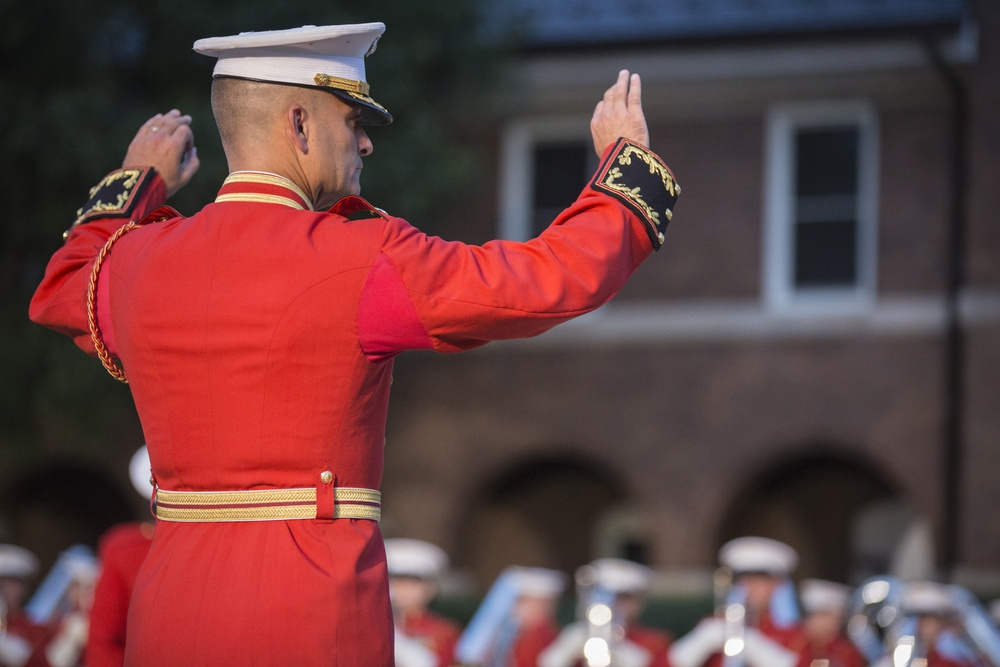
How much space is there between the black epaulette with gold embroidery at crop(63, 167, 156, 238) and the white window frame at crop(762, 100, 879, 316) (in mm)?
13369

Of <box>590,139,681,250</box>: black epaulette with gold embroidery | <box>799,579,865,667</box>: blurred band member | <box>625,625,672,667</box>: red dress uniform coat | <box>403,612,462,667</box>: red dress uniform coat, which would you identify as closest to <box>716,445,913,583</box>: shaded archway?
<box>799,579,865,667</box>: blurred band member

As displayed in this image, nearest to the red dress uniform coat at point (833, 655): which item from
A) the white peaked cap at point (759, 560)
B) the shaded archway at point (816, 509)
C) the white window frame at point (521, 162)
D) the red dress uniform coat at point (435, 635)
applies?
the white peaked cap at point (759, 560)

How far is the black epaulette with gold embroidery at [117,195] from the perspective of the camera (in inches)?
133

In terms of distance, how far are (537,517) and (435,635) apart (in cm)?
849

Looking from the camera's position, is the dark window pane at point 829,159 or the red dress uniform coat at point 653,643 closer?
the red dress uniform coat at point 653,643

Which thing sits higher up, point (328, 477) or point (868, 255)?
point (328, 477)

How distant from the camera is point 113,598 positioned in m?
5.81

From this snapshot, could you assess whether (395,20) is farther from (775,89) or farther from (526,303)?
(526,303)

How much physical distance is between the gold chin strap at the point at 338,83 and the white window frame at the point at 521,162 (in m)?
14.1

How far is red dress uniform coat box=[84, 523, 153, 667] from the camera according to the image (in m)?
5.64

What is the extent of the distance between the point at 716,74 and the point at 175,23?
5.89 m

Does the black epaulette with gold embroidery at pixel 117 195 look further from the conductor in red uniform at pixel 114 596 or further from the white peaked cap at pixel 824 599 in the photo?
the white peaked cap at pixel 824 599

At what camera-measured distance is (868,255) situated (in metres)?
16.2

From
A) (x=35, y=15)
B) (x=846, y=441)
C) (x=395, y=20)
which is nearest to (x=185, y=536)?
(x=35, y=15)
